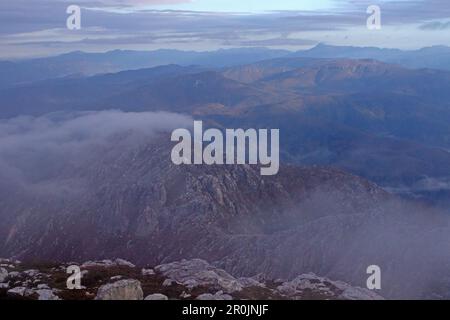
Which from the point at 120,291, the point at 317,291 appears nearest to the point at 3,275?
the point at 120,291

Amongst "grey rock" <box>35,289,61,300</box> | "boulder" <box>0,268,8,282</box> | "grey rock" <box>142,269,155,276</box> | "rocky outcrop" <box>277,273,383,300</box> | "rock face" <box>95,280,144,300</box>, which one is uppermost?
"rock face" <box>95,280,144,300</box>

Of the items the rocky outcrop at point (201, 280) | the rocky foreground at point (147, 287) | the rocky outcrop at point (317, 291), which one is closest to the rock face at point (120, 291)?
the rocky foreground at point (147, 287)

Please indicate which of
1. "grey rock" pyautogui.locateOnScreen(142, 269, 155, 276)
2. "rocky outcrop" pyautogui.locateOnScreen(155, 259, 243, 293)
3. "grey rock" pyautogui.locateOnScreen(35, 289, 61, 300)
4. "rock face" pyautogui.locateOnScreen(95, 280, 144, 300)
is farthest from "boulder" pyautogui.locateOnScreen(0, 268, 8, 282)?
"rocky outcrop" pyautogui.locateOnScreen(155, 259, 243, 293)

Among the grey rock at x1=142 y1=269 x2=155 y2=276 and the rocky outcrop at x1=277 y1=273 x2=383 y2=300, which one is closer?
the rocky outcrop at x1=277 y1=273 x2=383 y2=300

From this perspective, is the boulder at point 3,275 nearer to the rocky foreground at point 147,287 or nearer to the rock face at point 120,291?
the rocky foreground at point 147,287

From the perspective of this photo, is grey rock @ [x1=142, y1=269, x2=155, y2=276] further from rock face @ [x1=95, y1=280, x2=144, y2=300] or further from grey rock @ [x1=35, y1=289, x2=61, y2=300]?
rock face @ [x1=95, y1=280, x2=144, y2=300]
